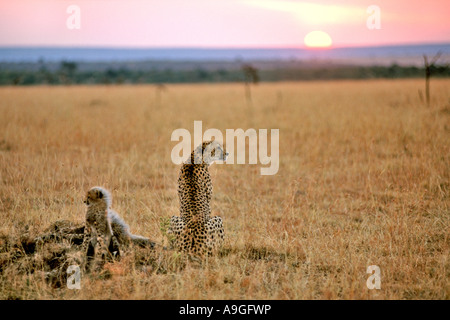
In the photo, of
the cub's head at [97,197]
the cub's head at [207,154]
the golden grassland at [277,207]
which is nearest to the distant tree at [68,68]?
the golden grassland at [277,207]

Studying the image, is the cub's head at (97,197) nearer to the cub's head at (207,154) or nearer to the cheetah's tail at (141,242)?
the cheetah's tail at (141,242)

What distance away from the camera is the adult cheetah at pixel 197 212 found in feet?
14.2

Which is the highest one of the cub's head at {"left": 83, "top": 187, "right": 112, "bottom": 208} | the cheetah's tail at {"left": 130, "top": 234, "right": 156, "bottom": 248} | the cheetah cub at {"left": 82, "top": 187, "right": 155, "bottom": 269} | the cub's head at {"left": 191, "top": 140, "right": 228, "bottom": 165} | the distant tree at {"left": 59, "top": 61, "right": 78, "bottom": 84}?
the distant tree at {"left": 59, "top": 61, "right": 78, "bottom": 84}

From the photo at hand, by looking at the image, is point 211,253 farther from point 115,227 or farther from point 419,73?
point 419,73

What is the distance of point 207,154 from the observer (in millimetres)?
4875

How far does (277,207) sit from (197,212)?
6.20 ft

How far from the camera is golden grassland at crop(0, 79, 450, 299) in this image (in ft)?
A: 12.7

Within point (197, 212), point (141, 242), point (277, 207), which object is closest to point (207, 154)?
point (197, 212)

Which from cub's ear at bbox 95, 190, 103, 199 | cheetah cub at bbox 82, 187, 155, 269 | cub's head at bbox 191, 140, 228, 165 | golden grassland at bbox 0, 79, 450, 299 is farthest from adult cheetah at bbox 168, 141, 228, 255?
cub's ear at bbox 95, 190, 103, 199

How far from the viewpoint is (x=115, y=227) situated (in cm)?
449

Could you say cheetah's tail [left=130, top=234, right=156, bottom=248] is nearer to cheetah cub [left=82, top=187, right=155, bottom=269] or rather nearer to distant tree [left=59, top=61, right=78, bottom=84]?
cheetah cub [left=82, top=187, right=155, bottom=269]

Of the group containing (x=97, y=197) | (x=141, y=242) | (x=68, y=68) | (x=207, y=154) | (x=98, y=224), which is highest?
(x=68, y=68)

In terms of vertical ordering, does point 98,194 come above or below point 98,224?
above

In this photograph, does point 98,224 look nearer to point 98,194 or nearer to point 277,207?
point 98,194
